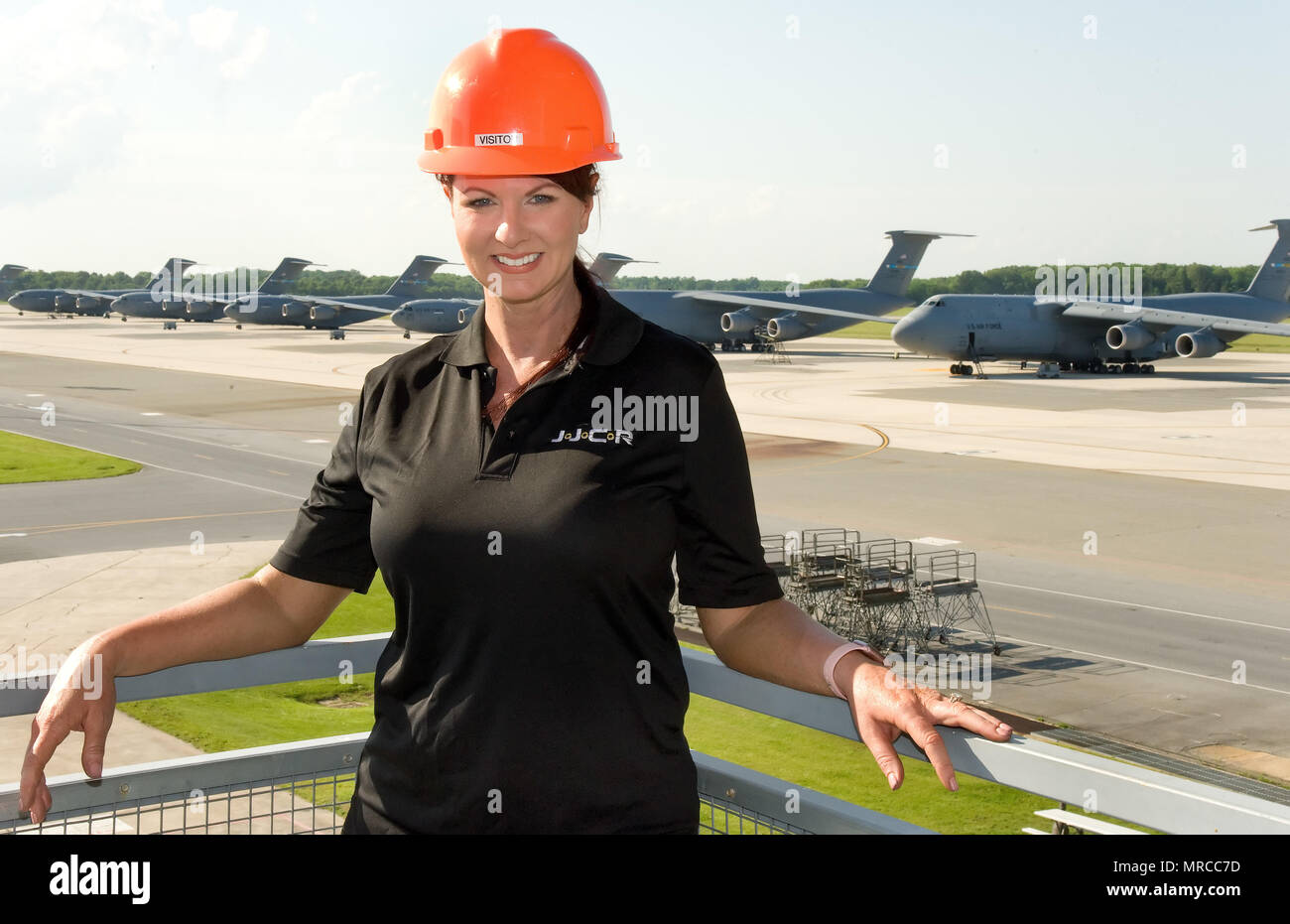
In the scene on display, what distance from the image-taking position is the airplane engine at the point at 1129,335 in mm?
66062

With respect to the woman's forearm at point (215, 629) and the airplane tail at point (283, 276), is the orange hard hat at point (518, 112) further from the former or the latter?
the airplane tail at point (283, 276)

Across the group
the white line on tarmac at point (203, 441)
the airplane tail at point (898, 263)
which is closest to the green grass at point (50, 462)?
the white line on tarmac at point (203, 441)

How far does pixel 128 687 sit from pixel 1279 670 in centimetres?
1882

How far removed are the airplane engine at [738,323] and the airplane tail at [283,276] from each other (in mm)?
61174

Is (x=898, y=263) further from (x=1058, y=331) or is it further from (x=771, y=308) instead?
(x=1058, y=331)

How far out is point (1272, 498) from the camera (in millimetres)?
33281

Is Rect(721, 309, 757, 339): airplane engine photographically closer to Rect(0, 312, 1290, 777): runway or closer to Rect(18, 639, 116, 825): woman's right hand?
Rect(0, 312, 1290, 777): runway

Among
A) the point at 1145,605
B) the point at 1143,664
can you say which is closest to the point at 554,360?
the point at 1143,664

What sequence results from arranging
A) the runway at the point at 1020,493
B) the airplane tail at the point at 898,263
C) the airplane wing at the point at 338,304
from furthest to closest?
the airplane wing at the point at 338,304 → the airplane tail at the point at 898,263 → the runway at the point at 1020,493

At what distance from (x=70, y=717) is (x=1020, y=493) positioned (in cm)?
3256

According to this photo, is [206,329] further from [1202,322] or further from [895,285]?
[1202,322]

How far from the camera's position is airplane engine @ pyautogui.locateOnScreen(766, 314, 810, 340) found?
81062 mm

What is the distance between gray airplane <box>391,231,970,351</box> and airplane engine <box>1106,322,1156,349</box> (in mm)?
14944

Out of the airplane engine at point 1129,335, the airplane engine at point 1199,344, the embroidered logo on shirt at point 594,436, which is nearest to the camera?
the embroidered logo on shirt at point 594,436
